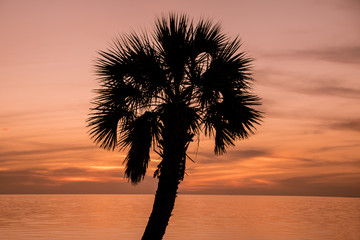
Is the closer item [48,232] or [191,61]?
[191,61]

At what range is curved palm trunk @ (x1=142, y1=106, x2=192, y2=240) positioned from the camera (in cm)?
1226

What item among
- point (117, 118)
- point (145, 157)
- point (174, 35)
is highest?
point (174, 35)

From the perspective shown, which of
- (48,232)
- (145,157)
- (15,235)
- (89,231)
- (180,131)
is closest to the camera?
(180,131)

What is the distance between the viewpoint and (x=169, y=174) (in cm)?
1234

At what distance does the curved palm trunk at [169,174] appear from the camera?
1226 cm

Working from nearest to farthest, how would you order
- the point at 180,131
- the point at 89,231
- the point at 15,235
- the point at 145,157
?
1. the point at 180,131
2. the point at 145,157
3. the point at 15,235
4. the point at 89,231

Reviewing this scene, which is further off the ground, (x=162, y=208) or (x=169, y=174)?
(x=169, y=174)

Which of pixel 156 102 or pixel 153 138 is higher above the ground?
pixel 156 102

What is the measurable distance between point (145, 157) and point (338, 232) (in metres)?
37.8

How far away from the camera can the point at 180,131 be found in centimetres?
1236

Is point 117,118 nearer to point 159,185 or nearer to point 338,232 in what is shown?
point 159,185

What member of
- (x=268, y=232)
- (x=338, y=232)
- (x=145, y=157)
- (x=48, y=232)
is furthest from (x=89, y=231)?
(x=145, y=157)

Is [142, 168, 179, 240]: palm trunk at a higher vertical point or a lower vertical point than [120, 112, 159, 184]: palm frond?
lower

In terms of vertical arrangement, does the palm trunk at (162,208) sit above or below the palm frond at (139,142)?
below
